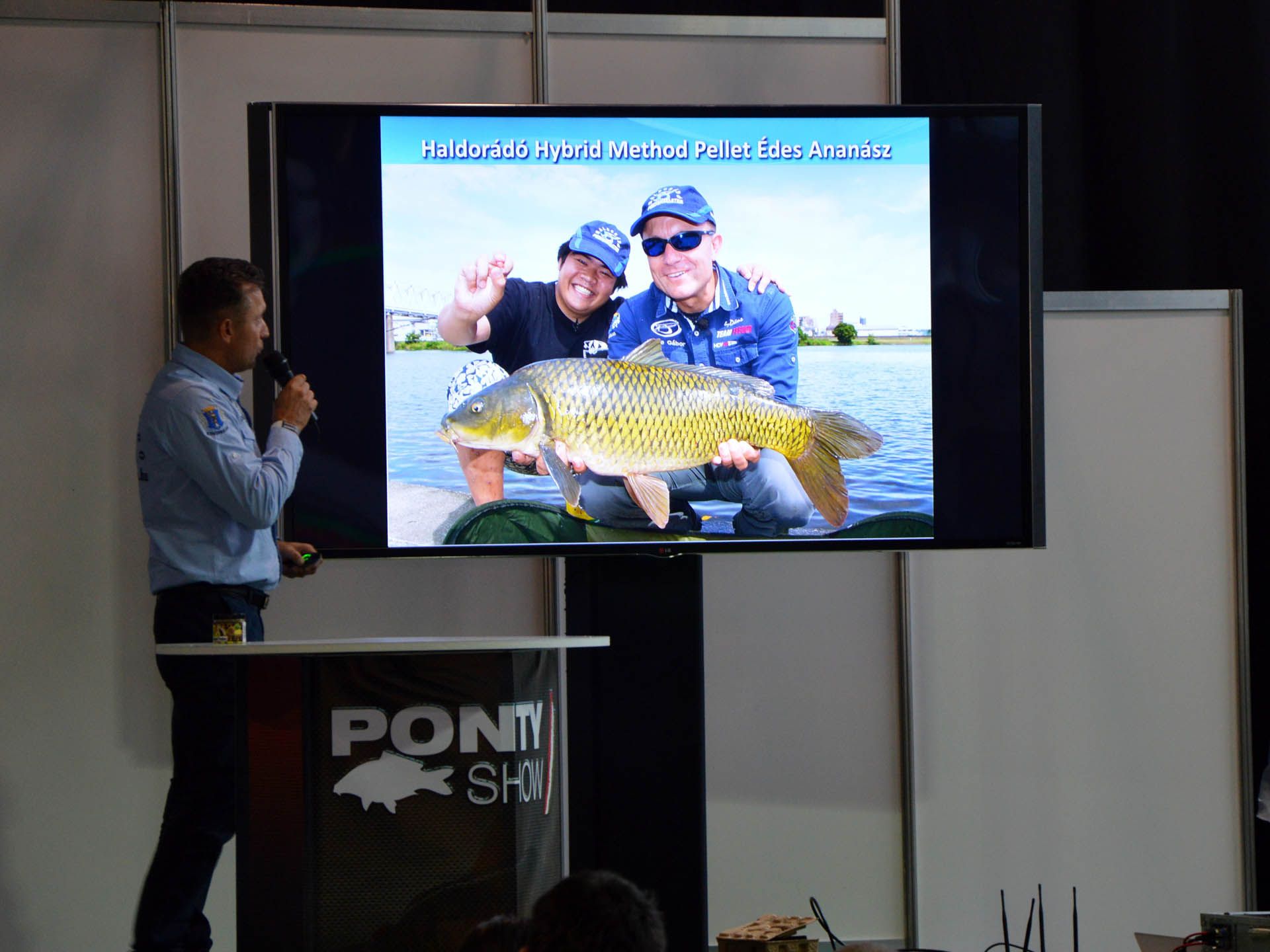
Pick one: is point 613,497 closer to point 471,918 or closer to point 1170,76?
point 471,918

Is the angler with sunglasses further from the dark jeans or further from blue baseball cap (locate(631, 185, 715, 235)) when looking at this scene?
the dark jeans

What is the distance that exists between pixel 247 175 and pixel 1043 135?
247cm

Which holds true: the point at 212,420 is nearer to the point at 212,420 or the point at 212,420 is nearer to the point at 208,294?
the point at 212,420

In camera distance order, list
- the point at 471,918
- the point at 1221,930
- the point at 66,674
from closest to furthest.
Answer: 1. the point at 471,918
2. the point at 1221,930
3. the point at 66,674

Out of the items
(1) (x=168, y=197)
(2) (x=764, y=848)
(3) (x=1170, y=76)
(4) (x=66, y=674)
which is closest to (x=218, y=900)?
(4) (x=66, y=674)

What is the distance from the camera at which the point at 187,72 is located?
344cm

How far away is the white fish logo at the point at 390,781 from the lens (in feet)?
6.95

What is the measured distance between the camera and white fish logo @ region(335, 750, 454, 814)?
2.12 metres

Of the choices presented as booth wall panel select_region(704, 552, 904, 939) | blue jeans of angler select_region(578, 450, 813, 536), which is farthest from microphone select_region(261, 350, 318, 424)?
booth wall panel select_region(704, 552, 904, 939)

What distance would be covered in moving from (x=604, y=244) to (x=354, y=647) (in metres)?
1.39

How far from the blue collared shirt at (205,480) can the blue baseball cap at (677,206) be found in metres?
0.99

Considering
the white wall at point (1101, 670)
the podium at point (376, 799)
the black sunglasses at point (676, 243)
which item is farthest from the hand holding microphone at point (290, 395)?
the white wall at point (1101, 670)

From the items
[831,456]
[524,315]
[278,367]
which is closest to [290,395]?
[278,367]

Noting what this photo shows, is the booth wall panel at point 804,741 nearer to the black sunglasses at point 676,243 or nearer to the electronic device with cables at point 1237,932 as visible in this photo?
the black sunglasses at point 676,243
